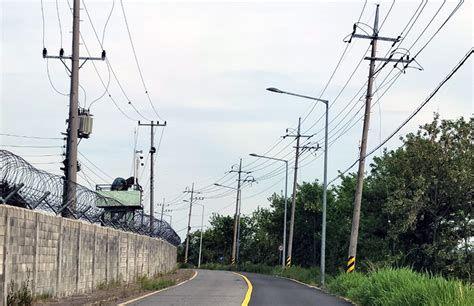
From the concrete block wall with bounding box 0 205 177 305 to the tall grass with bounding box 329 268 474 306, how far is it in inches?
362

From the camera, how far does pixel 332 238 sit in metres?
59.8

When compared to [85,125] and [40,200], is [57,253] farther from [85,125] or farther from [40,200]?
[85,125]

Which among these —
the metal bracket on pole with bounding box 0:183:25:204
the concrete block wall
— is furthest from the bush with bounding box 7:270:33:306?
the metal bracket on pole with bounding box 0:183:25:204

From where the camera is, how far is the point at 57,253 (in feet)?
60.2

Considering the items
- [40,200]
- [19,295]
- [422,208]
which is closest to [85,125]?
[40,200]

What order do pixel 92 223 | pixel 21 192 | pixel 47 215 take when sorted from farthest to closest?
1. pixel 92 223
2. pixel 47 215
3. pixel 21 192

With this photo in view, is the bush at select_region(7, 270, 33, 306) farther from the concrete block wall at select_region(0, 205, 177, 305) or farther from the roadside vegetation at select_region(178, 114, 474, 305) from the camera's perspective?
the roadside vegetation at select_region(178, 114, 474, 305)

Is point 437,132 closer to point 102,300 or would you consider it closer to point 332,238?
point 332,238

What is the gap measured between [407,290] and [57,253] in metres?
9.74

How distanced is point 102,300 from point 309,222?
50708mm

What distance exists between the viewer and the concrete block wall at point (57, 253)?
571 inches

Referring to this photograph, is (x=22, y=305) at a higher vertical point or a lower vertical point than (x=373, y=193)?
lower

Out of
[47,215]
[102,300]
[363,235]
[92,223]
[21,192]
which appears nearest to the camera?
[21,192]

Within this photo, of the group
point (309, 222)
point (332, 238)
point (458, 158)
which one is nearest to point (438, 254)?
point (458, 158)
